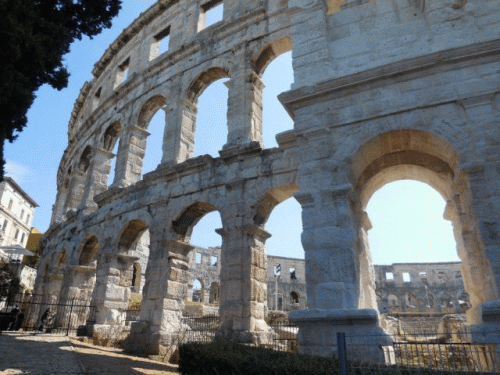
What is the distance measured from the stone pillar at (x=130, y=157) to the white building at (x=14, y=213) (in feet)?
95.0

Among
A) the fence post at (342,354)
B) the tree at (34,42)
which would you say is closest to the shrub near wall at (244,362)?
the fence post at (342,354)

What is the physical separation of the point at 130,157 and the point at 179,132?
244 centimetres

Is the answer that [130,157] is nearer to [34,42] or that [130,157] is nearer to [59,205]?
[34,42]

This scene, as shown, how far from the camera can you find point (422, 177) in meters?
7.66

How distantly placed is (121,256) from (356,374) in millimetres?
9468

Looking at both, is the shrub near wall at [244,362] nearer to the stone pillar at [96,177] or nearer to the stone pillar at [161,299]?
the stone pillar at [161,299]

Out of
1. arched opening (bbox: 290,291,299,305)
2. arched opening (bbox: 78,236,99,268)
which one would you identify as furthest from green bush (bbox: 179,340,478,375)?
arched opening (bbox: 290,291,299,305)

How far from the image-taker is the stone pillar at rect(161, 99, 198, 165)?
36.9 ft

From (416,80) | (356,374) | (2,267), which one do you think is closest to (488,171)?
(416,80)

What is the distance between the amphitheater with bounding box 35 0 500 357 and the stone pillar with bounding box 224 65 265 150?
4 centimetres

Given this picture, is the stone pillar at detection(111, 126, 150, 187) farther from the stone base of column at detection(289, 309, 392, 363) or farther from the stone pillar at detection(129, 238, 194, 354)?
the stone base of column at detection(289, 309, 392, 363)

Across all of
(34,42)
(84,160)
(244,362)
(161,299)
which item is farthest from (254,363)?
(84,160)

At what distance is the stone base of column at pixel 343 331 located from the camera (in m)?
4.92

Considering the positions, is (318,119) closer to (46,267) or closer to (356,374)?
(356,374)
